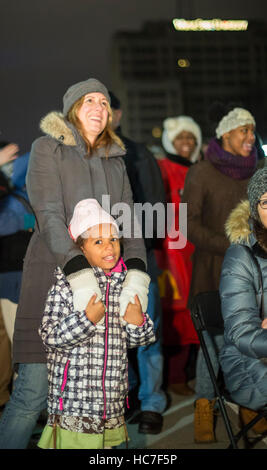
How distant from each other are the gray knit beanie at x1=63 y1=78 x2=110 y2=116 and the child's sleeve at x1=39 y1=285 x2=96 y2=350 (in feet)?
3.73

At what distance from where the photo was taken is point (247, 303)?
357 centimetres

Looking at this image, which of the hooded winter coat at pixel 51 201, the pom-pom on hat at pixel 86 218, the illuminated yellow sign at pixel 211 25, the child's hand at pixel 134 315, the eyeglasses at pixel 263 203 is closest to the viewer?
the child's hand at pixel 134 315

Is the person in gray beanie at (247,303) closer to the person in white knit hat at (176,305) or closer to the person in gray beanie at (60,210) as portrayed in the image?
the person in gray beanie at (60,210)

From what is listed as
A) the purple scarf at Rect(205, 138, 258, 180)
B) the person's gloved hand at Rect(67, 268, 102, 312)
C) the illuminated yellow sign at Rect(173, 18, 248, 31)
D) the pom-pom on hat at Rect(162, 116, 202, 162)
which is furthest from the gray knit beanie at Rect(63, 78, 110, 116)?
the illuminated yellow sign at Rect(173, 18, 248, 31)

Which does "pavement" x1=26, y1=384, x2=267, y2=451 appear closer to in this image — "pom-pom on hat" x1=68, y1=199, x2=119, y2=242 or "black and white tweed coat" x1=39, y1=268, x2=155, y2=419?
"black and white tweed coat" x1=39, y1=268, x2=155, y2=419

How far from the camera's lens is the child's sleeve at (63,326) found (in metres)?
3.17

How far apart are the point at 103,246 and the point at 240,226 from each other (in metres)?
0.84

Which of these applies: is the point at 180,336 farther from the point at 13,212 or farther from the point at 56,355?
the point at 56,355

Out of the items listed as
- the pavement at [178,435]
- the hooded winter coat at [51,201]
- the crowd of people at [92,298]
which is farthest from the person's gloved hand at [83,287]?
the pavement at [178,435]

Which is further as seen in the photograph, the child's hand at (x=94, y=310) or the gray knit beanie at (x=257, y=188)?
the gray knit beanie at (x=257, y=188)

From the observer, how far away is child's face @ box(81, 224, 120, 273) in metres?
3.42

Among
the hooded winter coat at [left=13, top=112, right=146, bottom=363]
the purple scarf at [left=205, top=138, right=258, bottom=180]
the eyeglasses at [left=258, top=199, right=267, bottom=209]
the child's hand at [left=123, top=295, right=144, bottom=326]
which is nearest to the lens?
the child's hand at [left=123, top=295, right=144, bottom=326]

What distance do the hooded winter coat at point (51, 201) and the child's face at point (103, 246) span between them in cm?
15
